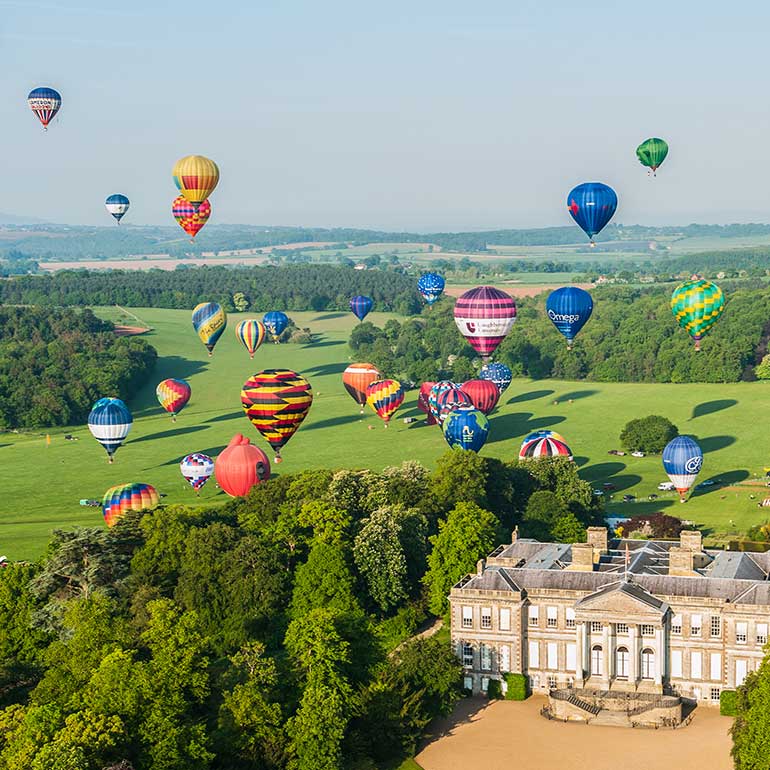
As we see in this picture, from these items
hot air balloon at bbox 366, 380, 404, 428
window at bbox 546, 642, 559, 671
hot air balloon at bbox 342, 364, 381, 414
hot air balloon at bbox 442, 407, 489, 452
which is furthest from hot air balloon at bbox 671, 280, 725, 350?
window at bbox 546, 642, 559, 671

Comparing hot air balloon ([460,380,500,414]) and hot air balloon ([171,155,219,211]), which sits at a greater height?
hot air balloon ([171,155,219,211])

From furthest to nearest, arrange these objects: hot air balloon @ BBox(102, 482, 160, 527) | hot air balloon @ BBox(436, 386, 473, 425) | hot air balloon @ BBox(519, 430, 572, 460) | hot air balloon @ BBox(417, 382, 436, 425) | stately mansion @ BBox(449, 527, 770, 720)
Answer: hot air balloon @ BBox(417, 382, 436, 425) < hot air balloon @ BBox(436, 386, 473, 425) < hot air balloon @ BBox(519, 430, 572, 460) < hot air balloon @ BBox(102, 482, 160, 527) < stately mansion @ BBox(449, 527, 770, 720)

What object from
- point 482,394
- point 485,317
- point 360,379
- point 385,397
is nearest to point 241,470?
point 485,317

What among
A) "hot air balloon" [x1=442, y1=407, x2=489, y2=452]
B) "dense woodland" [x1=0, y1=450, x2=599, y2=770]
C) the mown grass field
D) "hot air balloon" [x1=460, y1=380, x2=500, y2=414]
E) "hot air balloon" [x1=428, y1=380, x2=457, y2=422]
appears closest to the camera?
"dense woodland" [x1=0, y1=450, x2=599, y2=770]

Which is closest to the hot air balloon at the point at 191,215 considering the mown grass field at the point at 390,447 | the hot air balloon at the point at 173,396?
the mown grass field at the point at 390,447

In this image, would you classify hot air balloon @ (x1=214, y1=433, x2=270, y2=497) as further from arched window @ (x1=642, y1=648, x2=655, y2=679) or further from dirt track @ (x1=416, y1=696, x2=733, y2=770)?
arched window @ (x1=642, y1=648, x2=655, y2=679)

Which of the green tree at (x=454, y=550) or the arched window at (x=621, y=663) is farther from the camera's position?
the green tree at (x=454, y=550)

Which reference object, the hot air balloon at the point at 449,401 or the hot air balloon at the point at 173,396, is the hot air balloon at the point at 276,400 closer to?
the hot air balloon at the point at 449,401

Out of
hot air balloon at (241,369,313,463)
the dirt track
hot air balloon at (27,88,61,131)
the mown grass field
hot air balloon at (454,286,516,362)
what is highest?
hot air balloon at (27,88,61,131)
